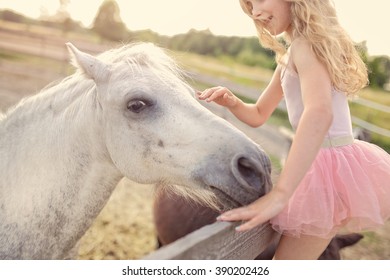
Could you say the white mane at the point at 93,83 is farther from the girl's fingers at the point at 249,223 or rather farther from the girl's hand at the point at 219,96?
the girl's fingers at the point at 249,223

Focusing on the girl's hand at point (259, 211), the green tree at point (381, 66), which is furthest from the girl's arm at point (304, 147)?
the green tree at point (381, 66)

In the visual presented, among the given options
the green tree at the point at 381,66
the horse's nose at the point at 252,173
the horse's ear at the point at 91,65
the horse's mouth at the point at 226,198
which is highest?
the horse's ear at the point at 91,65

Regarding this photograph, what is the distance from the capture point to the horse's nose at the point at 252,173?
1017 mm

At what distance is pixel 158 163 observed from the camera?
3.84 feet

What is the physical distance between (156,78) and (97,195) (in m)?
0.44

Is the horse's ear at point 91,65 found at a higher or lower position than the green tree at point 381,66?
higher

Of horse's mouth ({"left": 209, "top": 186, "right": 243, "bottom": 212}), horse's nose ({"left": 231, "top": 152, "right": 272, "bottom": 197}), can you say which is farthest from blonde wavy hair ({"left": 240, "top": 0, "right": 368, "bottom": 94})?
horse's mouth ({"left": 209, "top": 186, "right": 243, "bottom": 212})

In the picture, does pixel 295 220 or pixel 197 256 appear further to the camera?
pixel 295 220

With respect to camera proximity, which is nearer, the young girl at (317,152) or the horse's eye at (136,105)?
the young girl at (317,152)

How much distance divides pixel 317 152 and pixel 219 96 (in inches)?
19.1

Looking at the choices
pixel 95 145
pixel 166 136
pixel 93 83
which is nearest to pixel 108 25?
pixel 93 83

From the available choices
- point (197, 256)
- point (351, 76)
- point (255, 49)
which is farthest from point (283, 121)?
point (197, 256)

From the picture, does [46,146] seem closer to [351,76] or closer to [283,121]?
[351,76]

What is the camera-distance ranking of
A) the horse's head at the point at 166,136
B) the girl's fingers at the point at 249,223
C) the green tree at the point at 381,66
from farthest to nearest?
1. the green tree at the point at 381,66
2. the horse's head at the point at 166,136
3. the girl's fingers at the point at 249,223
